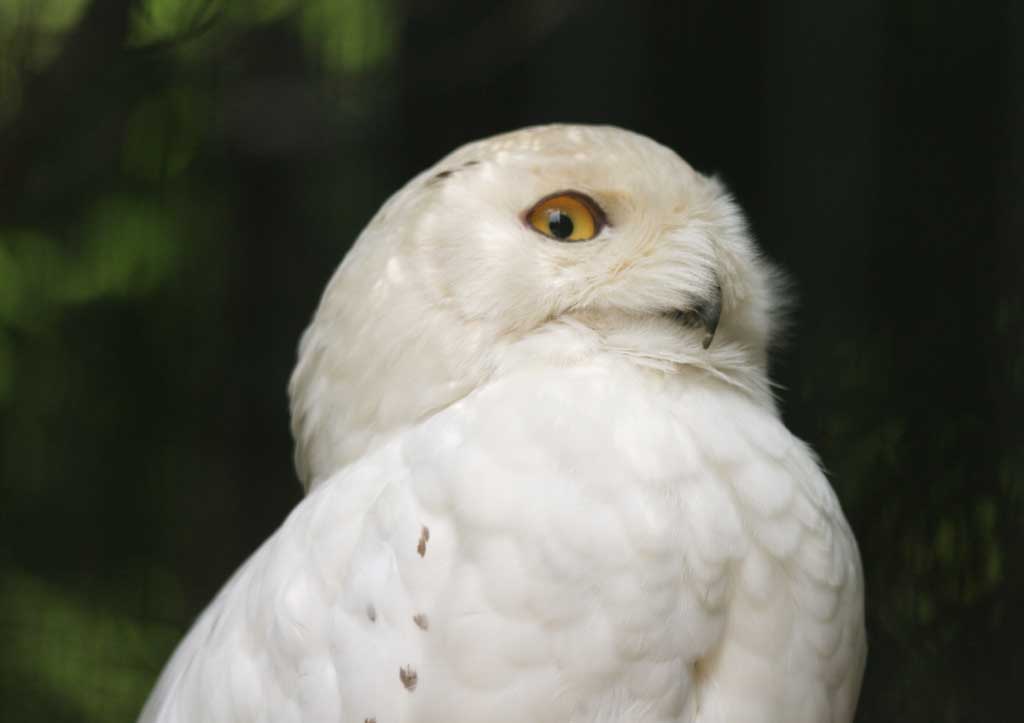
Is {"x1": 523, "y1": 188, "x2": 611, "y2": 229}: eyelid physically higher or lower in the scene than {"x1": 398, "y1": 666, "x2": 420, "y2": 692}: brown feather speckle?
higher

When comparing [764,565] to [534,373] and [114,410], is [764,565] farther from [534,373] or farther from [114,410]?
[114,410]

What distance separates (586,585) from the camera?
3.15ft

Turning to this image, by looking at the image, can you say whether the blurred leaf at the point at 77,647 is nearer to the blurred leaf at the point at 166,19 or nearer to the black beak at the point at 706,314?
the blurred leaf at the point at 166,19

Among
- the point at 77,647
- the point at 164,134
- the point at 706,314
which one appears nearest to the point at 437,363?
the point at 706,314

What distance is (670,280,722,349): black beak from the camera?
1.18 metres

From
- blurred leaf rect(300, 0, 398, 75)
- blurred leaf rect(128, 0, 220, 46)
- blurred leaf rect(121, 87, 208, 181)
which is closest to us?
blurred leaf rect(128, 0, 220, 46)

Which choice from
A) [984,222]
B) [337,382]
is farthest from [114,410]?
[984,222]

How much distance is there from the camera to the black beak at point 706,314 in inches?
46.4

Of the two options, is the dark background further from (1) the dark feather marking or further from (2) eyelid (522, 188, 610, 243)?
(1) the dark feather marking

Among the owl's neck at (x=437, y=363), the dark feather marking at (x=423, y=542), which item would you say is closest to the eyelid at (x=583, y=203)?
the owl's neck at (x=437, y=363)

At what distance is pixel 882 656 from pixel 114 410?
1.51m

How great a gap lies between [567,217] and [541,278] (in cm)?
8

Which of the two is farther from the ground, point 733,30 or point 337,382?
point 733,30

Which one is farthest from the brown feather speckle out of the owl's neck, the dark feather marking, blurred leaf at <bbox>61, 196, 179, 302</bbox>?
blurred leaf at <bbox>61, 196, 179, 302</bbox>
